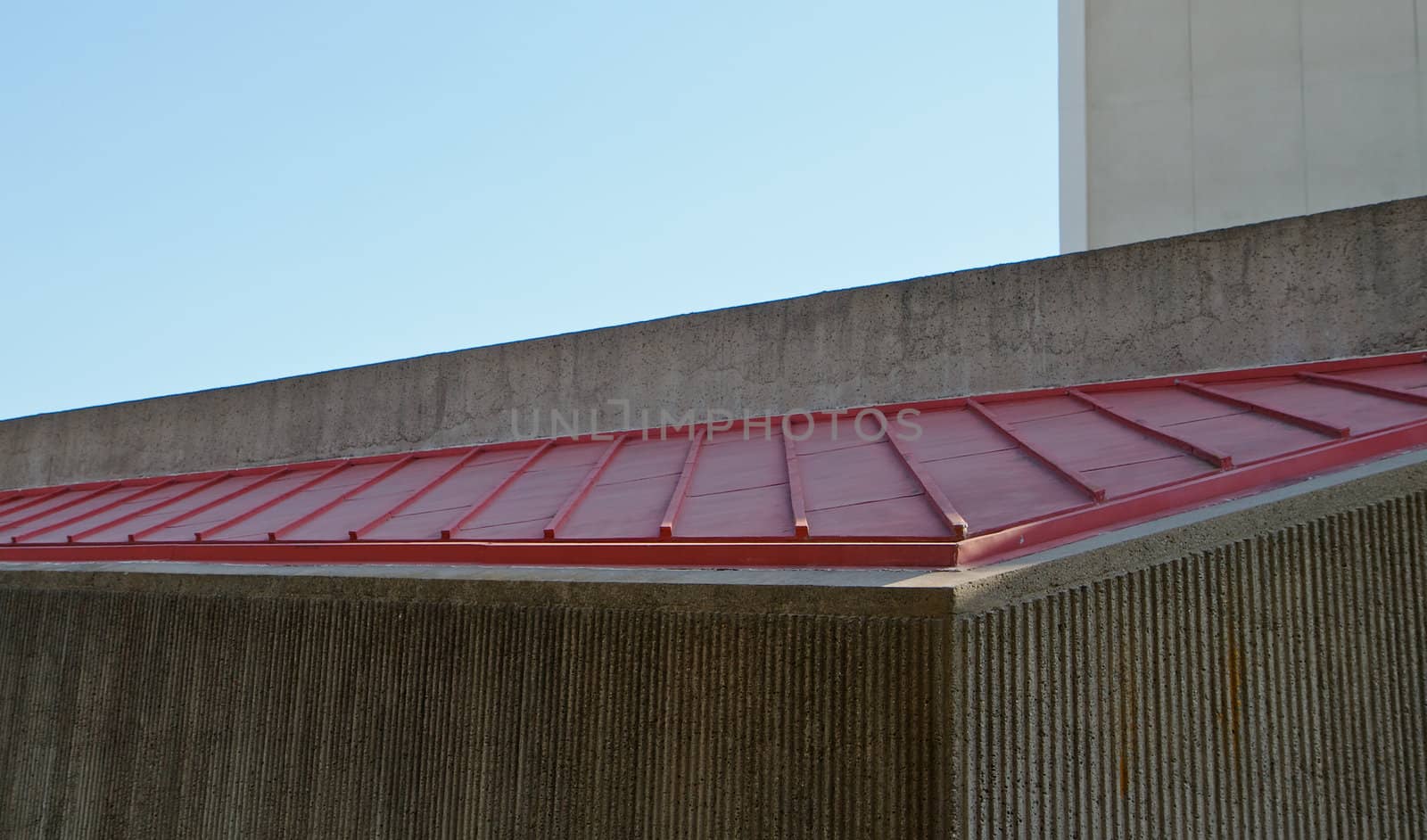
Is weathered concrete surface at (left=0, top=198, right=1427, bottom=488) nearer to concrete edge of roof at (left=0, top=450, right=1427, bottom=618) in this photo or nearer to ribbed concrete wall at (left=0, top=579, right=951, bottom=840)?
concrete edge of roof at (left=0, top=450, right=1427, bottom=618)

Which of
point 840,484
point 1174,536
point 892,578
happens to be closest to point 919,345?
point 840,484

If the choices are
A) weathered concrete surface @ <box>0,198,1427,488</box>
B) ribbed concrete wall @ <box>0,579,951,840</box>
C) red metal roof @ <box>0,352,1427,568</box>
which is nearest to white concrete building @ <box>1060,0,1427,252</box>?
weathered concrete surface @ <box>0,198,1427,488</box>

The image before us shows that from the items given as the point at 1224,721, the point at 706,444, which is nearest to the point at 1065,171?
the point at 706,444

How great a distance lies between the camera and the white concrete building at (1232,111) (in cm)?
1319

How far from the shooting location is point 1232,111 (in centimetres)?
1402

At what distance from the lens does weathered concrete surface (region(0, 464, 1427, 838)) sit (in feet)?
13.1

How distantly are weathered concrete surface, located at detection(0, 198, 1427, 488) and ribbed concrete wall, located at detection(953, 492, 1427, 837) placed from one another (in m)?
2.40

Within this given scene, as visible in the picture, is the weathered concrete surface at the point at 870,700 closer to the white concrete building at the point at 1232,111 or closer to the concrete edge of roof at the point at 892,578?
the concrete edge of roof at the point at 892,578

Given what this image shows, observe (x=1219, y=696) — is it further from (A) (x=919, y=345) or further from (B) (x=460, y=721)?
(A) (x=919, y=345)

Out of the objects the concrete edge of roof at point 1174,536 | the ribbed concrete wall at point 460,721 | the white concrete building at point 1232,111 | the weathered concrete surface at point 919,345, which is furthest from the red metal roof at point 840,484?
the white concrete building at point 1232,111

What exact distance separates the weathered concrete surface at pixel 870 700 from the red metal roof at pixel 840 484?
333 mm

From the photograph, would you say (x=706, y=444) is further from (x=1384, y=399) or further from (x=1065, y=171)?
(x=1065, y=171)

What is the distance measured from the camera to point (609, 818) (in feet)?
15.4

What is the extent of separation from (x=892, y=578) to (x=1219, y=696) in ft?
4.46
